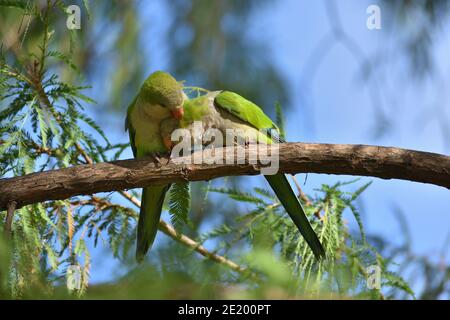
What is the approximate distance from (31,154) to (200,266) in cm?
113

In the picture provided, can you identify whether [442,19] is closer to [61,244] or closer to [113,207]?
[113,207]

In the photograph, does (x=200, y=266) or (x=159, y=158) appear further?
(x=200, y=266)

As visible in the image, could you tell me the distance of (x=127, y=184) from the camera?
2.83m

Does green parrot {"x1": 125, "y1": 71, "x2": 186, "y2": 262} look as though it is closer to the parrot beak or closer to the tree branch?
the parrot beak

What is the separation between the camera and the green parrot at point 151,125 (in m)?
3.18

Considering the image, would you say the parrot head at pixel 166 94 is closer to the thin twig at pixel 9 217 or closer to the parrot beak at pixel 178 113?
the parrot beak at pixel 178 113


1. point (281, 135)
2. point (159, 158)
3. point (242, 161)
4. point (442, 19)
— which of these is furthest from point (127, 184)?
point (442, 19)

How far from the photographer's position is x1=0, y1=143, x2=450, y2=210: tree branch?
2676 mm

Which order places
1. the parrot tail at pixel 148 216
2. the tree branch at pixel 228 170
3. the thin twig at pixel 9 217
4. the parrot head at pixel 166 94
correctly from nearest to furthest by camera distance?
the thin twig at pixel 9 217 → the tree branch at pixel 228 170 → the parrot head at pixel 166 94 → the parrot tail at pixel 148 216

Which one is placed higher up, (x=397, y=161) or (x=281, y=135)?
(x=281, y=135)

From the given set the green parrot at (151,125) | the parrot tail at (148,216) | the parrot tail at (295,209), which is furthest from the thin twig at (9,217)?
the parrot tail at (295,209)

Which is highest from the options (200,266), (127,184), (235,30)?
(235,30)

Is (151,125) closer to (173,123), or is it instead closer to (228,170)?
(173,123)

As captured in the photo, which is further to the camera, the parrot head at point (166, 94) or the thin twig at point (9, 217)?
the parrot head at point (166, 94)
